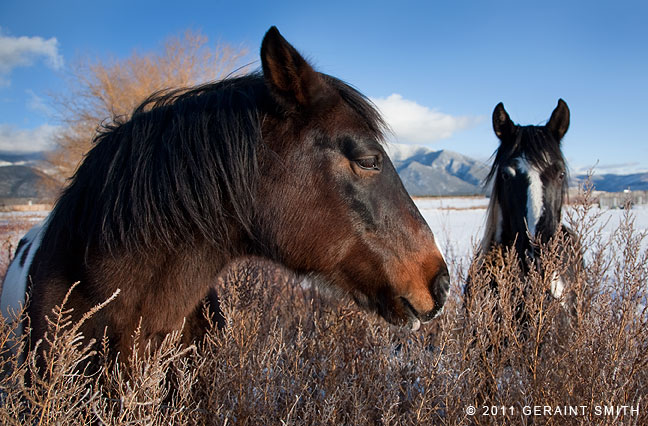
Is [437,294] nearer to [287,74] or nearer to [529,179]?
[287,74]

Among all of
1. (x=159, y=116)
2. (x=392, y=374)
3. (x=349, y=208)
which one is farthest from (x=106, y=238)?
(x=392, y=374)

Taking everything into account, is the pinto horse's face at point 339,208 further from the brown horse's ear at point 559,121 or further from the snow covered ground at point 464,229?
the brown horse's ear at point 559,121

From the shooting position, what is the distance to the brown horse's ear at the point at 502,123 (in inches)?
145

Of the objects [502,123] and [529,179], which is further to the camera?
[502,123]

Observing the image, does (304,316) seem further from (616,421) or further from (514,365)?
(616,421)

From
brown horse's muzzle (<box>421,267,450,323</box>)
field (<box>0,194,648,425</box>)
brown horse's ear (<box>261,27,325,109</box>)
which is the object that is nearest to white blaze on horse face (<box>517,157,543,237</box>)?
field (<box>0,194,648,425</box>)

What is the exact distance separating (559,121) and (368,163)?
2846 mm

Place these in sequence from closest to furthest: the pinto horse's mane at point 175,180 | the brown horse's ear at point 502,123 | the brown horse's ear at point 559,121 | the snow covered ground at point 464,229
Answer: the pinto horse's mane at point 175,180
the brown horse's ear at point 559,121
the brown horse's ear at point 502,123
the snow covered ground at point 464,229

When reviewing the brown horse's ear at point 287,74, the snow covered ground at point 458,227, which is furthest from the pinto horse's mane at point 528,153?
the brown horse's ear at point 287,74

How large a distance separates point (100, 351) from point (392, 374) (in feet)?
5.27

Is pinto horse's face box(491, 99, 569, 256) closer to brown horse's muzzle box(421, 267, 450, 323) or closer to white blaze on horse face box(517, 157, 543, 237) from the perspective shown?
white blaze on horse face box(517, 157, 543, 237)

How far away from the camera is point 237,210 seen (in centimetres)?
169

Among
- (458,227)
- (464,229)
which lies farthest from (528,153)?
(458,227)

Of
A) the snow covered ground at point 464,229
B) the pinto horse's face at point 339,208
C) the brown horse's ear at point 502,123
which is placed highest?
the brown horse's ear at point 502,123
